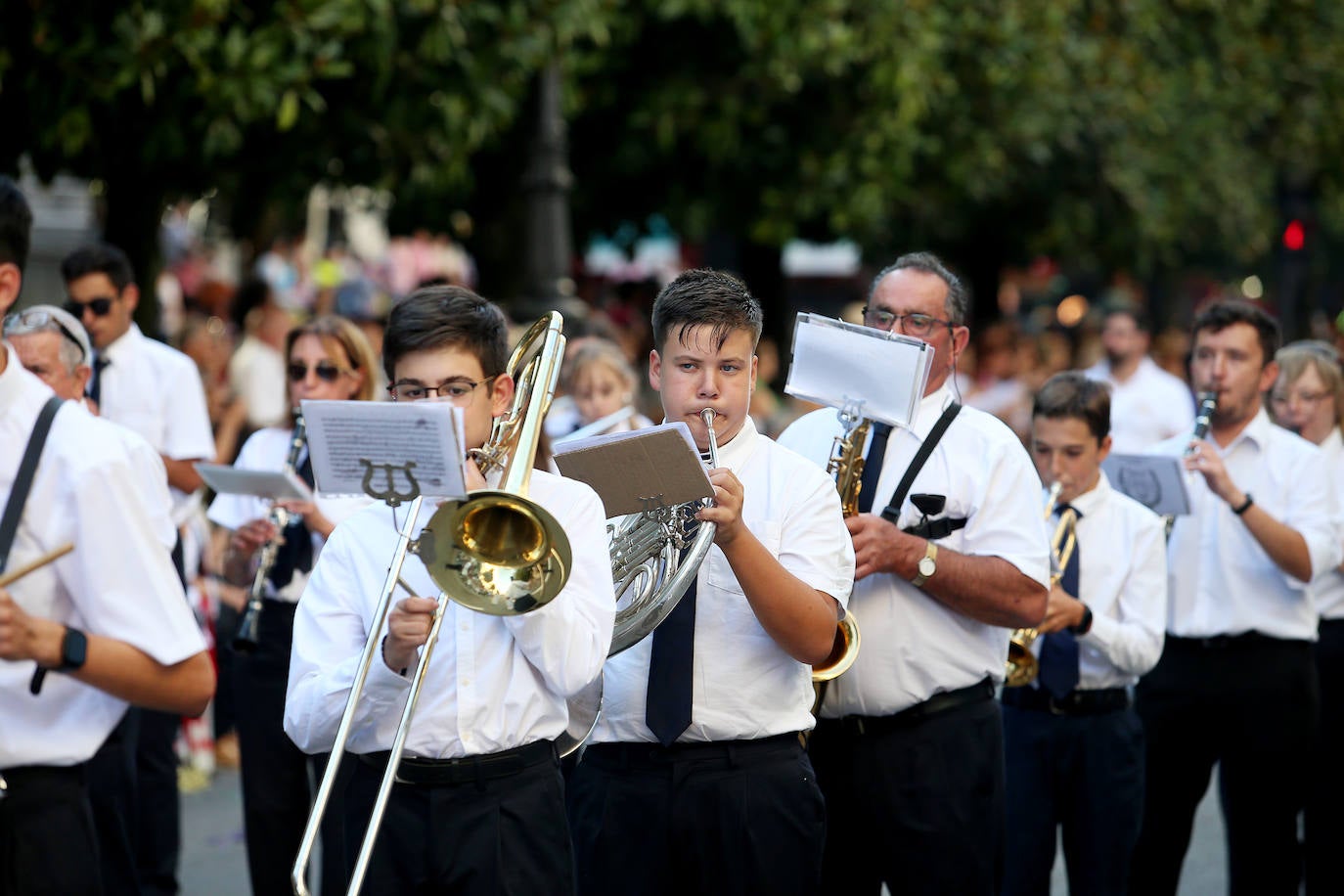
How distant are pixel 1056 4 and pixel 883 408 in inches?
421

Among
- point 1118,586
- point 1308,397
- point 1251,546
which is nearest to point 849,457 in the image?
point 1118,586

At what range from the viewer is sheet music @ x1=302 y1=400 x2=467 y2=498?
317 centimetres

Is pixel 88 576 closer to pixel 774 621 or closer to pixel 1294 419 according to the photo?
pixel 774 621

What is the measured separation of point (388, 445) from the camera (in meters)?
3.23

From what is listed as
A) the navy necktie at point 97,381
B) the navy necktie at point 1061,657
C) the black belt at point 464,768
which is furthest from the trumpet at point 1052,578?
the navy necktie at point 97,381

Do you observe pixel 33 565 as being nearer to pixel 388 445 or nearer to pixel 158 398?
pixel 388 445

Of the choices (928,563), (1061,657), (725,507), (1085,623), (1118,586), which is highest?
(725,507)

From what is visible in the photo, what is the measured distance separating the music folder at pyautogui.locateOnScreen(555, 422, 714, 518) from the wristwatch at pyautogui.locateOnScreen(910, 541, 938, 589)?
1055mm

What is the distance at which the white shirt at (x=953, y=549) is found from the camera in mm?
4621

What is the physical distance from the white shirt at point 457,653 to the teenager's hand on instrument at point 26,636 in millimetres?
660

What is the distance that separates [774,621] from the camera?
12.6ft

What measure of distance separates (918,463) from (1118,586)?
124cm

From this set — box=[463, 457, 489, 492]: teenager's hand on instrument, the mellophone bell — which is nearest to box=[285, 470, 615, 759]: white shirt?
the mellophone bell

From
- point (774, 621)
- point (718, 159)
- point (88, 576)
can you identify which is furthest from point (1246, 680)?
point (718, 159)
